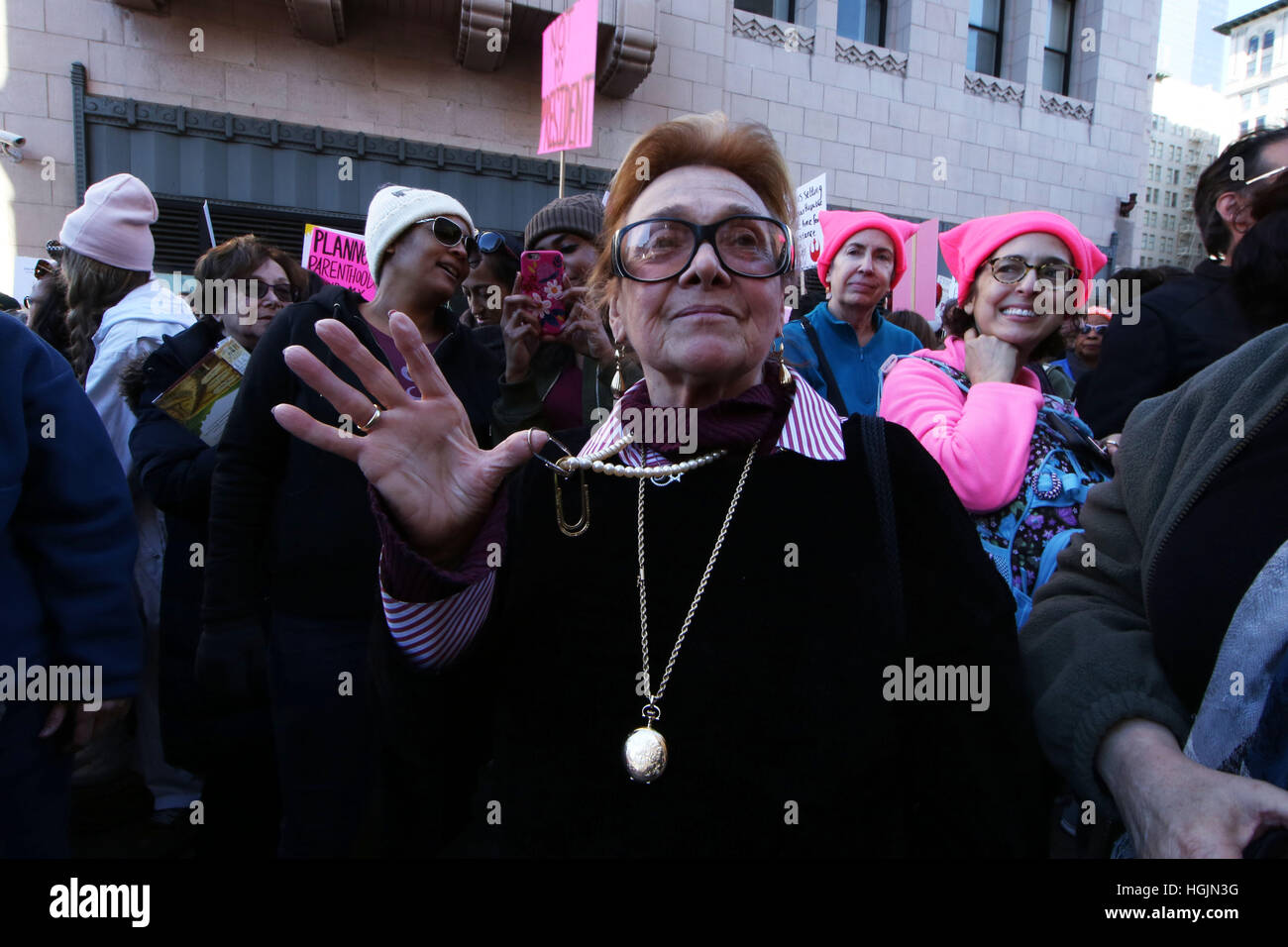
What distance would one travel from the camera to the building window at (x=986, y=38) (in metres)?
11.9

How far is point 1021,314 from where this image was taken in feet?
7.01

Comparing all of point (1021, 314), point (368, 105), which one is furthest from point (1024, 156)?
point (1021, 314)

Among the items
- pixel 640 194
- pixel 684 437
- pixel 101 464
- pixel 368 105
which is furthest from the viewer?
pixel 368 105

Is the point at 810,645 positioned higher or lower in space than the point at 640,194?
lower

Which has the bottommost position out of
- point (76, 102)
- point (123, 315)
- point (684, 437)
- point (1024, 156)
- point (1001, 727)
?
point (1001, 727)

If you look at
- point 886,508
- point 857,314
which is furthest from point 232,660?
point 857,314

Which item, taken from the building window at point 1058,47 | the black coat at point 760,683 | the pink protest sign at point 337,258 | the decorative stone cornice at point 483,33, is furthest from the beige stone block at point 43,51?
the building window at point 1058,47

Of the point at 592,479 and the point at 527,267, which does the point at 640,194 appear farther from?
the point at 527,267

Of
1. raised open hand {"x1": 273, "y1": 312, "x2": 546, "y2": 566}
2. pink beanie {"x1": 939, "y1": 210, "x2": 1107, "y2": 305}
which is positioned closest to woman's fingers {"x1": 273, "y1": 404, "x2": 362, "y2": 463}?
raised open hand {"x1": 273, "y1": 312, "x2": 546, "y2": 566}

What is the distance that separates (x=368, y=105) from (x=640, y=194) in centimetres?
864

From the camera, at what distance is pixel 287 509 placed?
217 cm

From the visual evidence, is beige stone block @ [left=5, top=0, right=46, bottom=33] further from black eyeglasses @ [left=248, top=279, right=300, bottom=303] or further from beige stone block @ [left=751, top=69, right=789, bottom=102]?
beige stone block @ [left=751, top=69, right=789, bottom=102]

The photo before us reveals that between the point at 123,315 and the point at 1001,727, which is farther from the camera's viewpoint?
the point at 123,315

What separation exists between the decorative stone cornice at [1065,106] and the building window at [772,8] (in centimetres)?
429
